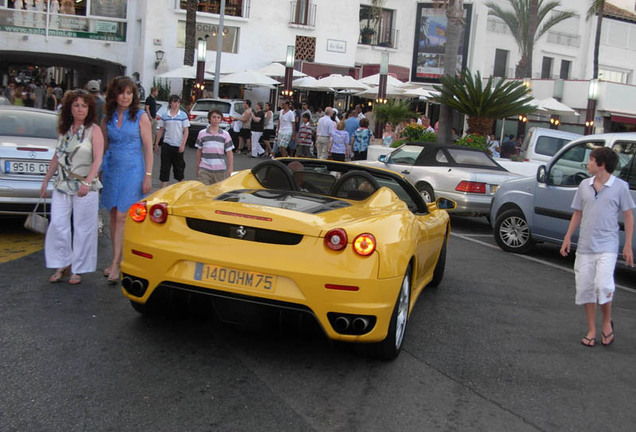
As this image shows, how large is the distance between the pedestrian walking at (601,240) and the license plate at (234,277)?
2684mm

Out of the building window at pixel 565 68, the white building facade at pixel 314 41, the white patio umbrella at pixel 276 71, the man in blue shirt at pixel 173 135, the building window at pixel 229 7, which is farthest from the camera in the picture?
the building window at pixel 565 68

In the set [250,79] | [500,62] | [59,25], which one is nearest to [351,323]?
[250,79]

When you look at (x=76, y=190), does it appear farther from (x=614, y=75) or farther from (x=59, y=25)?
(x=614, y=75)

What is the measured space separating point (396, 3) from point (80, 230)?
130 feet

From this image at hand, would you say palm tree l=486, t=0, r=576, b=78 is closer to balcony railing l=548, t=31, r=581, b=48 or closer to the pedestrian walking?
balcony railing l=548, t=31, r=581, b=48

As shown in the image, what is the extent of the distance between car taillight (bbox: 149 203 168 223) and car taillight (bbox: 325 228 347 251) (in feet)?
3.60

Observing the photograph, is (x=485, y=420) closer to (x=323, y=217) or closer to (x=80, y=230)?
(x=323, y=217)

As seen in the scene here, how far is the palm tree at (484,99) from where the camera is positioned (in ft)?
56.3

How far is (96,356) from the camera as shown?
4496mm

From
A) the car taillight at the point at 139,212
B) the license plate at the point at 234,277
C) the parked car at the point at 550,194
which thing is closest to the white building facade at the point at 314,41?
the parked car at the point at 550,194

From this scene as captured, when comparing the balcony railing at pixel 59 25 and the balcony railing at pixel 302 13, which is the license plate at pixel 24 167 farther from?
the balcony railing at pixel 302 13

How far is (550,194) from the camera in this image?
9672 millimetres

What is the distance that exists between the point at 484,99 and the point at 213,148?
906 cm

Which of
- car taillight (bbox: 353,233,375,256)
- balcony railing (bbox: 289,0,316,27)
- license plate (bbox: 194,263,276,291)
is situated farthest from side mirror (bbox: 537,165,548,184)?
balcony railing (bbox: 289,0,316,27)
